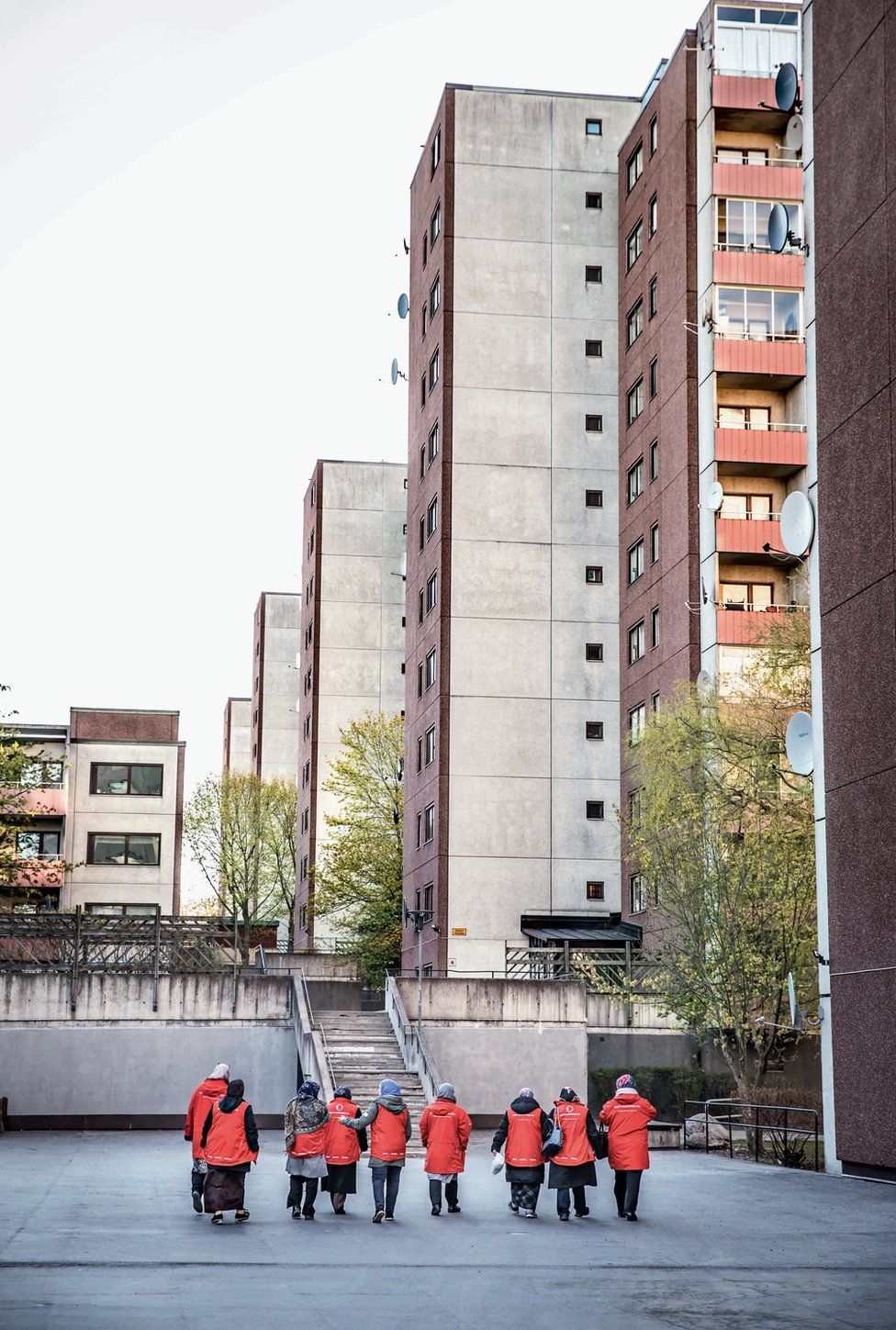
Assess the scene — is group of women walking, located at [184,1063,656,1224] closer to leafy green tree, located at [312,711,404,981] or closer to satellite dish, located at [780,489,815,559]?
satellite dish, located at [780,489,815,559]

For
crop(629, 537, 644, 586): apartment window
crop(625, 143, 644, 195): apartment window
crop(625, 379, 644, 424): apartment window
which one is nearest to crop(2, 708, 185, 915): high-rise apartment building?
crop(629, 537, 644, 586): apartment window

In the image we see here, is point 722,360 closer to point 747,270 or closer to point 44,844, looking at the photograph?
point 747,270

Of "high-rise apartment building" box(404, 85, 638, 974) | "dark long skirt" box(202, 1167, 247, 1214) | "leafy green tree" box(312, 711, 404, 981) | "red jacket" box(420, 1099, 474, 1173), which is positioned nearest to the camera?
"dark long skirt" box(202, 1167, 247, 1214)

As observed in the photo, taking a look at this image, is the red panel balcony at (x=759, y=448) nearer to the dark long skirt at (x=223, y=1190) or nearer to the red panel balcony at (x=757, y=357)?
the red panel balcony at (x=757, y=357)

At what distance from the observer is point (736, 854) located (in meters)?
37.1

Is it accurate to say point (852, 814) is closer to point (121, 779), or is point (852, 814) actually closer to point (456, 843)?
point (456, 843)

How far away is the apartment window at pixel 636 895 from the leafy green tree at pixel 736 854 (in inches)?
379

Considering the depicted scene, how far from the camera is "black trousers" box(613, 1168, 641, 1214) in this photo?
18.8m

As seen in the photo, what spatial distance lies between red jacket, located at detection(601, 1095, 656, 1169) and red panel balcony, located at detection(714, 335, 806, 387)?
33.4 m

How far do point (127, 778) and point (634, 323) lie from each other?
34.7 meters

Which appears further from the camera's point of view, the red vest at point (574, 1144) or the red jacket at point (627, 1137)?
the red vest at point (574, 1144)

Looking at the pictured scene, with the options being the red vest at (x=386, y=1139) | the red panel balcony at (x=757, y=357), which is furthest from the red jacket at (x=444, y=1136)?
the red panel balcony at (x=757, y=357)

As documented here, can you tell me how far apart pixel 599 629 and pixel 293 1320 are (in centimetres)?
4592

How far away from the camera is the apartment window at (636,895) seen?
52162mm
